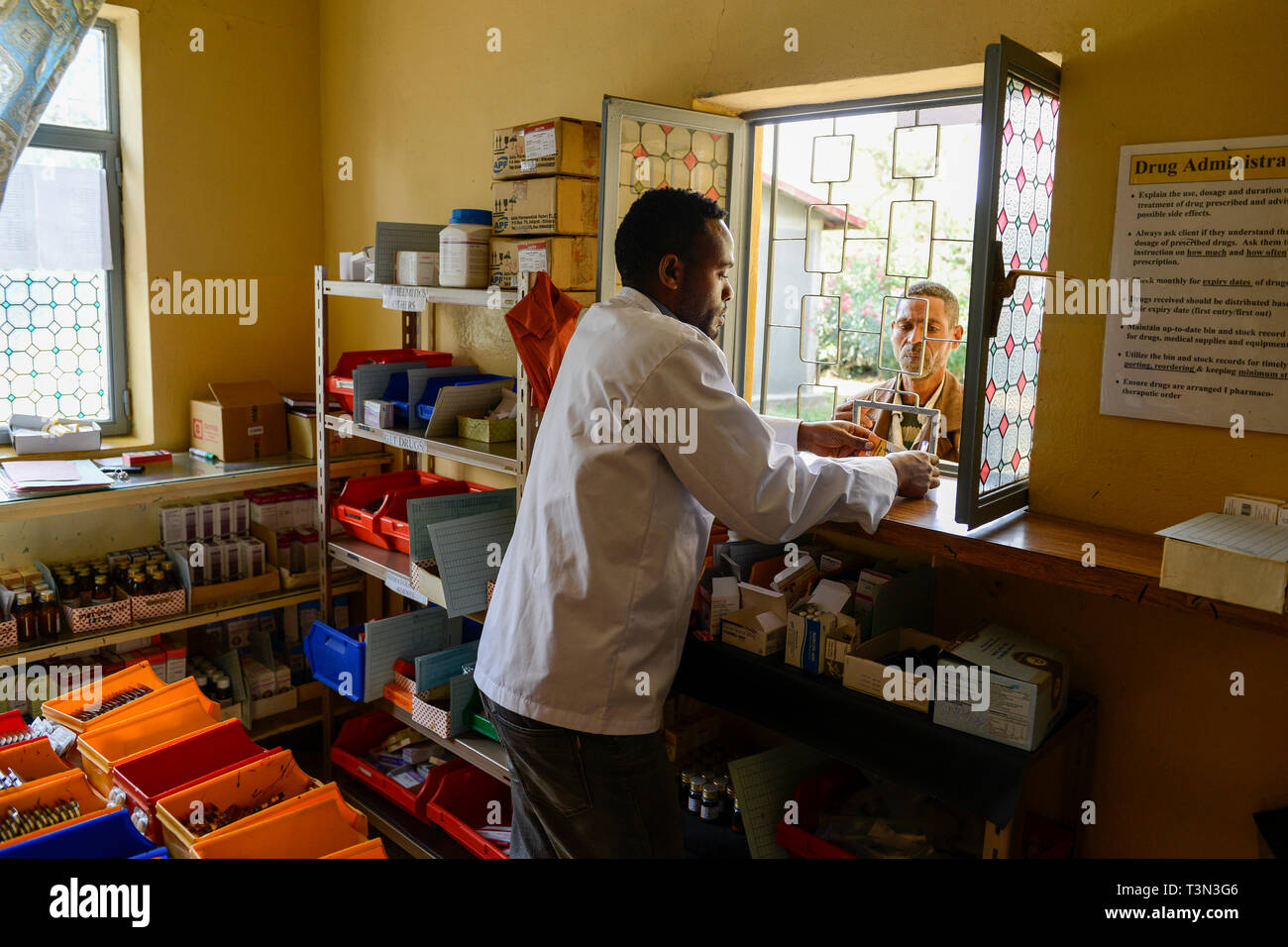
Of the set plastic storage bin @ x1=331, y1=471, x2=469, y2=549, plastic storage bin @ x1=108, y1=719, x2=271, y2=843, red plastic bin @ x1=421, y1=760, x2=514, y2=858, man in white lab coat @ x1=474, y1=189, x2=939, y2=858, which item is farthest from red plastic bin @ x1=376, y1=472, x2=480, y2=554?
man in white lab coat @ x1=474, y1=189, x2=939, y2=858

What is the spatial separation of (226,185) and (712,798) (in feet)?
10.1

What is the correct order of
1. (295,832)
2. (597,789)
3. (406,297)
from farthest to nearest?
(406,297)
(295,832)
(597,789)

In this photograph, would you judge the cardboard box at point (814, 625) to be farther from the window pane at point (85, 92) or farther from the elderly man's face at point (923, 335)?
the window pane at point (85, 92)

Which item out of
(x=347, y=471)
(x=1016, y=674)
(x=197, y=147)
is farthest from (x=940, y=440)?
(x=197, y=147)

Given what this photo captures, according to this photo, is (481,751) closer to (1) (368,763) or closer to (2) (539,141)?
(1) (368,763)

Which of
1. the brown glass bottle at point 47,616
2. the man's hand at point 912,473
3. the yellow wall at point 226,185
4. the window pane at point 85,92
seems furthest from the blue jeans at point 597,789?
the window pane at point 85,92

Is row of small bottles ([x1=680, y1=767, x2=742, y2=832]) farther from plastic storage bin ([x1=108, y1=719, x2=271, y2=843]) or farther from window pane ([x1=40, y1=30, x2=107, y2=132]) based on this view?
window pane ([x1=40, y1=30, x2=107, y2=132])

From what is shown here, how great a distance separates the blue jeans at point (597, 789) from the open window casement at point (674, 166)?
111 cm

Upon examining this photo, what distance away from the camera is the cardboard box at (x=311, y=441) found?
3783 mm

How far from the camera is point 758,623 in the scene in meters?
2.16

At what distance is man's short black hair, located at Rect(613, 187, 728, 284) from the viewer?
1.95 meters

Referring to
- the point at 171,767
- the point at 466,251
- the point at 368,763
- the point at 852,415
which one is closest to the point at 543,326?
the point at 466,251
